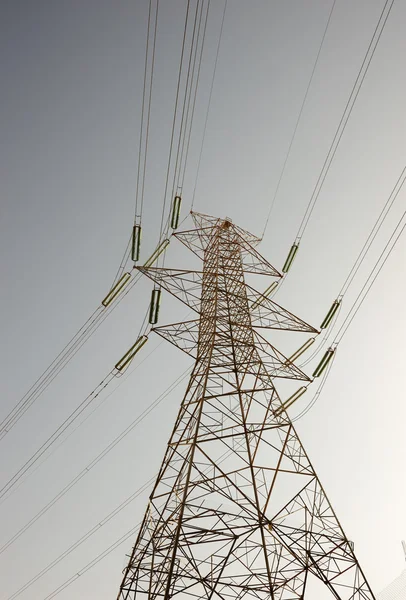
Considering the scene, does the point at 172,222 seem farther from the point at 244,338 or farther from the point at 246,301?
the point at 244,338

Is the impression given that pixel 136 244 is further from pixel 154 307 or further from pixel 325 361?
pixel 325 361

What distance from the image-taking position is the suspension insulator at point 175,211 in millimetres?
13258

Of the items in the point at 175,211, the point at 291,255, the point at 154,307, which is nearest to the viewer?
the point at 154,307

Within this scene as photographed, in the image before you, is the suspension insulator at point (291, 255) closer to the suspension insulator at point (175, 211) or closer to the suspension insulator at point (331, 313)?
the suspension insulator at point (331, 313)

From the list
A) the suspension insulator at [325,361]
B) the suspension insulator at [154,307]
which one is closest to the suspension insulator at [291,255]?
the suspension insulator at [325,361]

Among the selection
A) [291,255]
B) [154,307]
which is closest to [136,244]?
[154,307]

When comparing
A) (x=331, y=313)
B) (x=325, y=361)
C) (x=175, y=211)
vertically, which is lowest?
(x=325, y=361)

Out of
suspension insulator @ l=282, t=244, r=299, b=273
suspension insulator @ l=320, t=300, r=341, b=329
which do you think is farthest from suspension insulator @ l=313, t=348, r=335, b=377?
suspension insulator @ l=282, t=244, r=299, b=273

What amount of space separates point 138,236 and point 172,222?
6.38ft

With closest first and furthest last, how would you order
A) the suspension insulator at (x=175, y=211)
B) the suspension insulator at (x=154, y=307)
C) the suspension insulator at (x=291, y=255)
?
1. the suspension insulator at (x=154, y=307)
2. the suspension insulator at (x=175, y=211)
3. the suspension insulator at (x=291, y=255)

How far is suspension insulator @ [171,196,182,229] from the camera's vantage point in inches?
522

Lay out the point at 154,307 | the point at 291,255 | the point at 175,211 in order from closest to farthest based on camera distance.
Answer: the point at 154,307 < the point at 175,211 < the point at 291,255

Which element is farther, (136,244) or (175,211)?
(175,211)

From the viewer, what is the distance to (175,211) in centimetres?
1336
